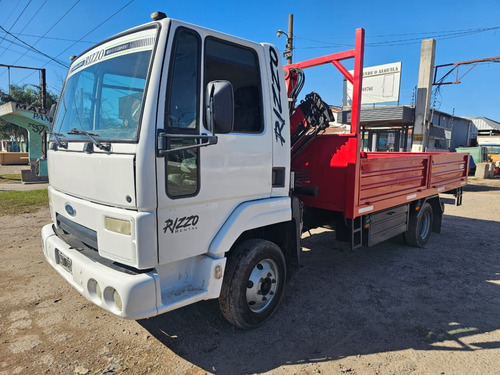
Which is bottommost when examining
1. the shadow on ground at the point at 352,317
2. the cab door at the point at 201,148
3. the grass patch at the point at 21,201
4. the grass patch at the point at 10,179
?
the shadow on ground at the point at 352,317

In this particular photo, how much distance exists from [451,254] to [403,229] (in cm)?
109

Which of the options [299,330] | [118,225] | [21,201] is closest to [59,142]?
[118,225]

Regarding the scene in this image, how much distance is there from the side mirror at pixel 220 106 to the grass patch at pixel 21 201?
7.89 meters

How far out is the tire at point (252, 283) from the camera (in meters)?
2.92

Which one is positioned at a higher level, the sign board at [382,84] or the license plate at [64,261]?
the sign board at [382,84]

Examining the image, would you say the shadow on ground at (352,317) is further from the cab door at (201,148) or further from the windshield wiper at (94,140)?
the windshield wiper at (94,140)

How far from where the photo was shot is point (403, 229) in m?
5.41

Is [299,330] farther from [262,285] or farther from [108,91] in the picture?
[108,91]

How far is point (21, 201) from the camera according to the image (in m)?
9.62

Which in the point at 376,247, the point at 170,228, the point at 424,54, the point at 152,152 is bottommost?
the point at 376,247

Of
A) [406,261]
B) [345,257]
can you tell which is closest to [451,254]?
[406,261]

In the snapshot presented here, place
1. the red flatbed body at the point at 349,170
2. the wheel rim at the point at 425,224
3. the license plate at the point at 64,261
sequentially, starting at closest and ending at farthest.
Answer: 1. the license plate at the point at 64,261
2. the red flatbed body at the point at 349,170
3. the wheel rim at the point at 425,224

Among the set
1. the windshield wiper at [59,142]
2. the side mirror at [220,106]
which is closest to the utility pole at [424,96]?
the side mirror at [220,106]

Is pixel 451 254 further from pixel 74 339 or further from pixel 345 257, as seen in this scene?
pixel 74 339
